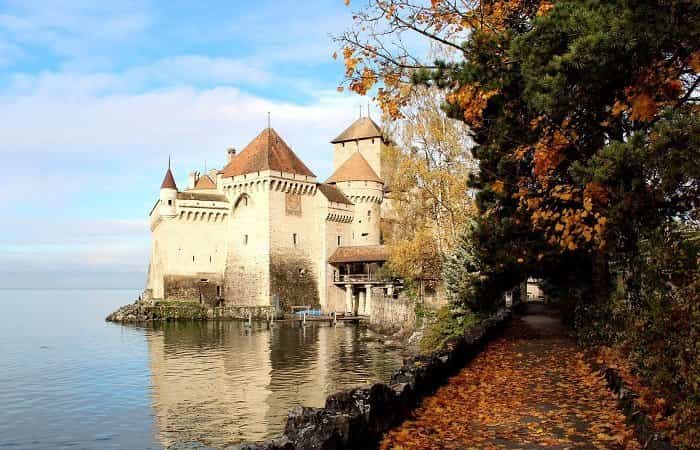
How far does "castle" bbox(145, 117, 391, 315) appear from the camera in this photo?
162ft

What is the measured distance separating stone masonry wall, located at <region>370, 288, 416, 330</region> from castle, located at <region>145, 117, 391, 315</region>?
6201 mm

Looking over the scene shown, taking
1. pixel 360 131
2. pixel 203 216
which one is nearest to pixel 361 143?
pixel 360 131

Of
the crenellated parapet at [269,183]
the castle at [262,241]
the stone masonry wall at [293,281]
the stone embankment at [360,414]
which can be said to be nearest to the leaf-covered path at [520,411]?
the stone embankment at [360,414]

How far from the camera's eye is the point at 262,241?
163 ft

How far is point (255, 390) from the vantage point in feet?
71.3

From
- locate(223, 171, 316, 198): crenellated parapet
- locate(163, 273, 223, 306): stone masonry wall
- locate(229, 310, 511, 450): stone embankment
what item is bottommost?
locate(229, 310, 511, 450): stone embankment

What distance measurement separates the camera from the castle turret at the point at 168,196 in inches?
1989

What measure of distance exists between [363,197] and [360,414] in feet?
160

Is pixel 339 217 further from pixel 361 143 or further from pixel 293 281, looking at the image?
pixel 361 143

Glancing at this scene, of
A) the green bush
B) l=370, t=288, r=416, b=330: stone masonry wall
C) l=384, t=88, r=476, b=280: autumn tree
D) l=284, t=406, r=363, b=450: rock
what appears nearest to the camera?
l=284, t=406, r=363, b=450: rock

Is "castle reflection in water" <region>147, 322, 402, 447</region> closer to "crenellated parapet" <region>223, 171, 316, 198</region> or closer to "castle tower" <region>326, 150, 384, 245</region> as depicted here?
"crenellated parapet" <region>223, 171, 316, 198</region>

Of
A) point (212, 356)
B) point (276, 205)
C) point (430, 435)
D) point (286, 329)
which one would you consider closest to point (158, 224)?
point (276, 205)

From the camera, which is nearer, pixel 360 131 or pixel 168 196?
pixel 168 196

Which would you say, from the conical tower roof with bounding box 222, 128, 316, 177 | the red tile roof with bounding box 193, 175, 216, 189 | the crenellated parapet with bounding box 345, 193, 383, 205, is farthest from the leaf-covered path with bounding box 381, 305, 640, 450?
the red tile roof with bounding box 193, 175, 216, 189
